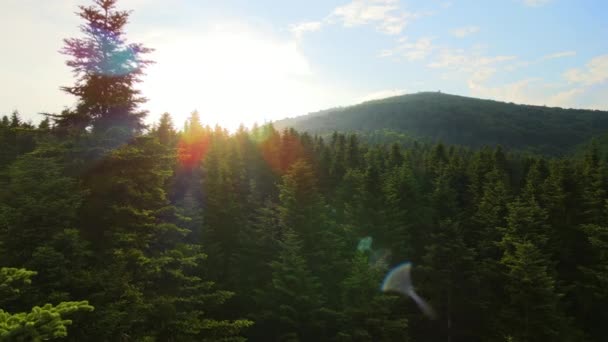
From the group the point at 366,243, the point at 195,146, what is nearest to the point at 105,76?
the point at 366,243

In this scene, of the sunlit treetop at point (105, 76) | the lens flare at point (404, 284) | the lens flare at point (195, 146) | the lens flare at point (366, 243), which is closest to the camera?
the sunlit treetop at point (105, 76)

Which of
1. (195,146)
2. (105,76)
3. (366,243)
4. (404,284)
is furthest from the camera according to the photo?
(195,146)

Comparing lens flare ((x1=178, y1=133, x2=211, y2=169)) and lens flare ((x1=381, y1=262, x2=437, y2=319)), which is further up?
lens flare ((x1=178, y1=133, x2=211, y2=169))

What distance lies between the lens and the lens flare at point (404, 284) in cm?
3153

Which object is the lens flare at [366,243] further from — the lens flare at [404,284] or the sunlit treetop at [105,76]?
the sunlit treetop at [105,76]

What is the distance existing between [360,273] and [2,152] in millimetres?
39004

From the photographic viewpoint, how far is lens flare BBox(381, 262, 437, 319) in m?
31.5

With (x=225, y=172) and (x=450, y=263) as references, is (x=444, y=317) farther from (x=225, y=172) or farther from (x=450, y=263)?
(x=225, y=172)

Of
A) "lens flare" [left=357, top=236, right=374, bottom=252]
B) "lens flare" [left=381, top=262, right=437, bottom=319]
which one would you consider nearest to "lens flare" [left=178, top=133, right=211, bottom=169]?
"lens flare" [left=357, top=236, right=374, bottom=252]

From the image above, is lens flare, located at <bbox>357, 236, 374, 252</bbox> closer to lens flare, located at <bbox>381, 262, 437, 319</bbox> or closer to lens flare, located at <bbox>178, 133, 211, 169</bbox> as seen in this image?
lens flare, located at <bbox>381, 262, 437, 319</bbox>

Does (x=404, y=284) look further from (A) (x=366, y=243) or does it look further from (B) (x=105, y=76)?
(B) (x=105, y=76)

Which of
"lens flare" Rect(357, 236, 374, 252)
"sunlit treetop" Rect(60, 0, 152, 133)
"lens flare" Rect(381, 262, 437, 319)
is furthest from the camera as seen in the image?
"lens flare" Rect(357, 236, 374, 252)

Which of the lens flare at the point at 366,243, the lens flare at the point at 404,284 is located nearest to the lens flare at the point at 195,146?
the lens flare at the point at 366,243

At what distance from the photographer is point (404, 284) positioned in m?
32.7
